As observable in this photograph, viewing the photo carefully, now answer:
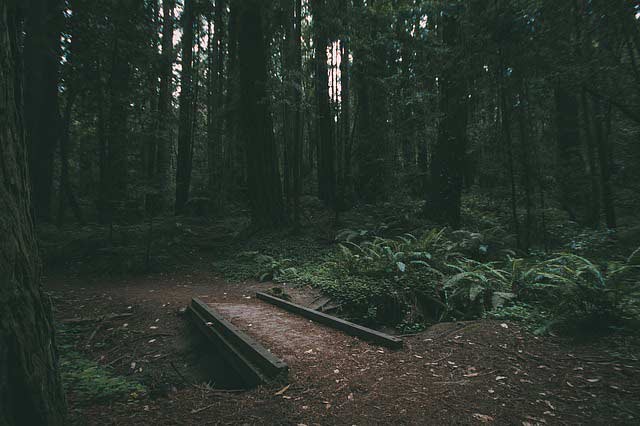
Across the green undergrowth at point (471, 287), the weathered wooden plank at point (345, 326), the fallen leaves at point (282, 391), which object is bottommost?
the fallen leaves at point (282, 391)

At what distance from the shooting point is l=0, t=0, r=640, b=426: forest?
2.72 meters

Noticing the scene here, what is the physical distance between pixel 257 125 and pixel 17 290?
10.7 m

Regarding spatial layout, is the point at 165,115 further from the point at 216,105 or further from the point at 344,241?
the point at 344,241

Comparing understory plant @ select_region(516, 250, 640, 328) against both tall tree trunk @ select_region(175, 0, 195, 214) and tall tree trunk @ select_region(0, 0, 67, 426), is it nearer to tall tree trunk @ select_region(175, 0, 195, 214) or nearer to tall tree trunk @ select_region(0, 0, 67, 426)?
tall tree trunk @ select_region(0, 0, 67, 426)

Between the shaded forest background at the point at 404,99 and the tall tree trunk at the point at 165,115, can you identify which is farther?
the tall tree trunk at the point at 165,115

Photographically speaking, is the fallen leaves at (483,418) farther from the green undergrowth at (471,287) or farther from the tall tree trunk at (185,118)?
the tall tree trunk at (185,118)

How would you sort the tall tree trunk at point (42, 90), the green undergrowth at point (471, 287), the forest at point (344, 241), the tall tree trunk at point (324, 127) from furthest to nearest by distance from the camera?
the tall tree trunk at point (324, 127) < the tall tree trunk at point (42, 90) < the green undergrowth at point (471, 287) < the forest at point (344, 241)

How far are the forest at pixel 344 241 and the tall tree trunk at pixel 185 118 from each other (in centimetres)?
11

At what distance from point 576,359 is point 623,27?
17.5 ft

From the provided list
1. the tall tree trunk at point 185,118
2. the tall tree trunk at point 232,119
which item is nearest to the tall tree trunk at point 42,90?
the tall tree trunk at point 185,118

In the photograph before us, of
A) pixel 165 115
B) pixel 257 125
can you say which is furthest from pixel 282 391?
pixel 165 115

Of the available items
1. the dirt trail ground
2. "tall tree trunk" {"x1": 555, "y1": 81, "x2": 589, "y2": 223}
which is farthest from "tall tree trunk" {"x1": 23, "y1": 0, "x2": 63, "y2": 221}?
"tall tree trunk" {"x1": 555, "y1": 81, "x2": 589, "y2": 223}

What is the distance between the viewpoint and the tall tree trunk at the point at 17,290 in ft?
5.49

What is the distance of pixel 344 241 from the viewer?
10164mm
